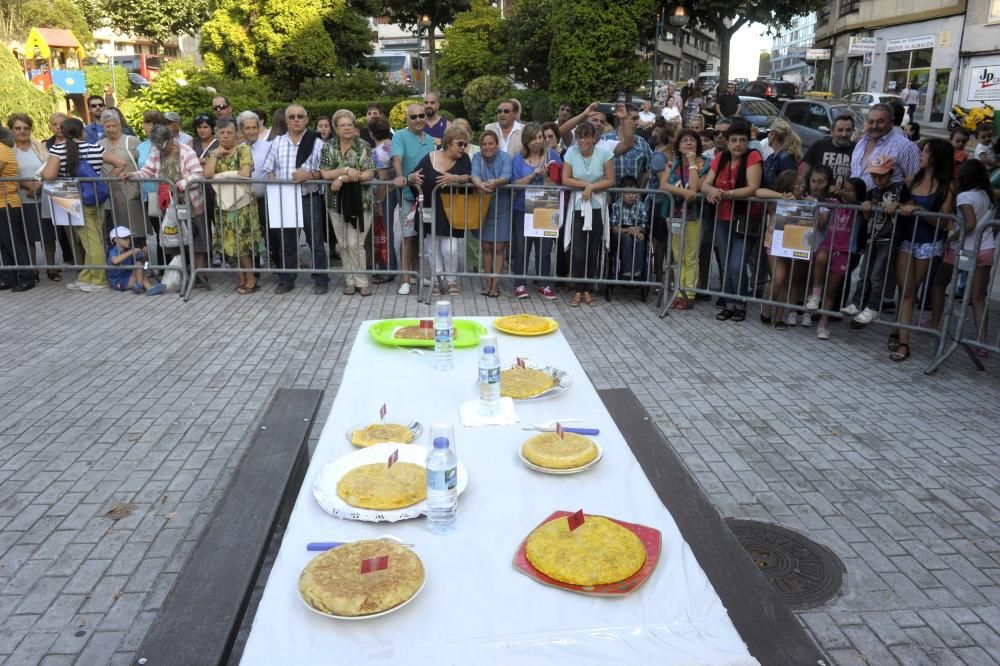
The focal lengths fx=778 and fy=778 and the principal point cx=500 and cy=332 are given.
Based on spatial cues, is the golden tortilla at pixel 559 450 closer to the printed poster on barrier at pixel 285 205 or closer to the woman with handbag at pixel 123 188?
the printed poster on barrier at pixel 285 205

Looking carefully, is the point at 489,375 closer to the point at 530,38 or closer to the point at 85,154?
the point at 85,154

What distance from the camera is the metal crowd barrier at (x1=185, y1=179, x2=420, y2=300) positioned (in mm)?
9117

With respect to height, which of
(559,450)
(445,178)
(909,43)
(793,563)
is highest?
(909,43)

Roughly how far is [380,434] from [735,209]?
6418 millimetres

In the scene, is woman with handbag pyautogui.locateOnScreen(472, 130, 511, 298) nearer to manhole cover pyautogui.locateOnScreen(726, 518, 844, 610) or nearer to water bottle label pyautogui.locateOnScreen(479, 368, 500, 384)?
manhole cover pyautogui.locateOnScreen(726, 518, 844, 610)

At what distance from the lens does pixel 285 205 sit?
9.12 meters

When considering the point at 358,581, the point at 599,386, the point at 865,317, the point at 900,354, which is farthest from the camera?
the point at 865,317

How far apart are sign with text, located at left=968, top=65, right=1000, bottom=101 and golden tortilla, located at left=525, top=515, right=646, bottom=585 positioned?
35029mm

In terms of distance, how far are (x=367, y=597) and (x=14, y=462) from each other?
4.06m

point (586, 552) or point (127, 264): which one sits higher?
point (586, 552)

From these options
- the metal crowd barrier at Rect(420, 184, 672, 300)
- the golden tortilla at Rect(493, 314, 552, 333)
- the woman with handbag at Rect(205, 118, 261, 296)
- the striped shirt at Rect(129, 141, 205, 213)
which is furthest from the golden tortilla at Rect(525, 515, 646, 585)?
the striped shirt at Rect(129, 141, 205, 213)

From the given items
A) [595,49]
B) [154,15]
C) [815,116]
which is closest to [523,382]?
[815,116]

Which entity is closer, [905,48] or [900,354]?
[900,354]

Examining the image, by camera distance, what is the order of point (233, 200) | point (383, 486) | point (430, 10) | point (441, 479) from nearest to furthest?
point (441, 479)
point (383, 486)
point (233, 200)
point (430, 10)
